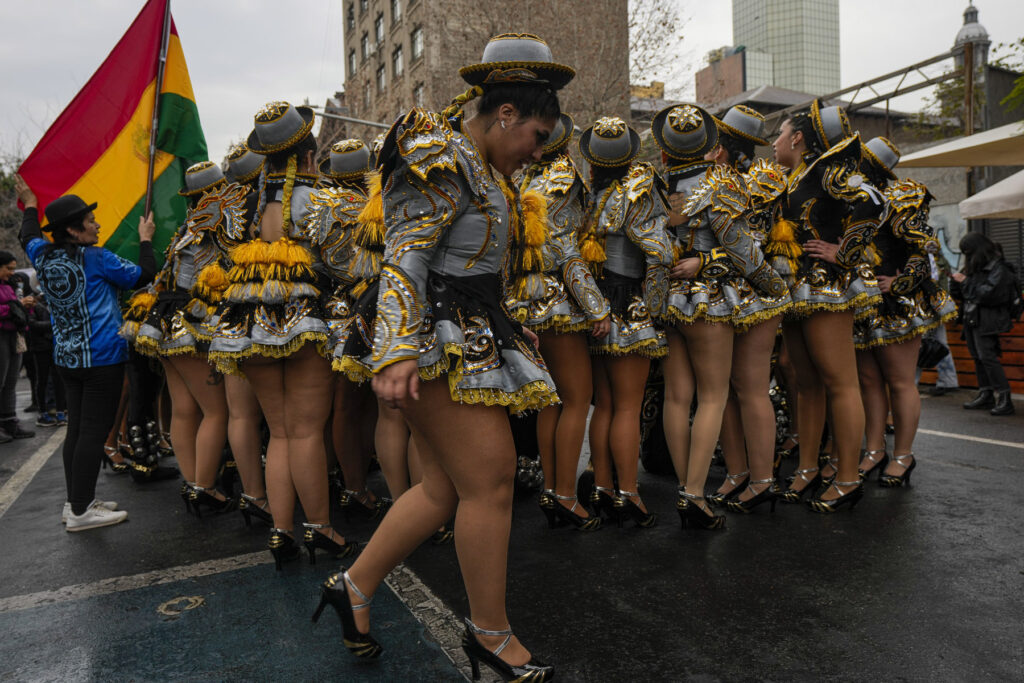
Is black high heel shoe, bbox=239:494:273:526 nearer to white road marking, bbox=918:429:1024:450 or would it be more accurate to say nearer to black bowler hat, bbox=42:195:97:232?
black bowler hat, bbox=42:195:97:232

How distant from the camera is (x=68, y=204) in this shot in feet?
14.7

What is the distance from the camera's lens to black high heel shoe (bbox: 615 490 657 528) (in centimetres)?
414

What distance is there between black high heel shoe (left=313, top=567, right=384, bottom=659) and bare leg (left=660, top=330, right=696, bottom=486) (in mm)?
2178

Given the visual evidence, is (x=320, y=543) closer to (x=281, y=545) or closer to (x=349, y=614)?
(x=281, y=545)

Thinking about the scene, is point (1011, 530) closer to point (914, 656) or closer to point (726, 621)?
point (914, 656)

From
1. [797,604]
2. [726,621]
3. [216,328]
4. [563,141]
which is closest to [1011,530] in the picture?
[797,604]

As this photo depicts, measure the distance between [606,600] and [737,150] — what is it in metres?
2.81

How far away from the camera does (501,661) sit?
238 centimetres

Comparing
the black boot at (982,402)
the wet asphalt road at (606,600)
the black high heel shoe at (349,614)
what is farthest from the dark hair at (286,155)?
the black boot at (982,402)

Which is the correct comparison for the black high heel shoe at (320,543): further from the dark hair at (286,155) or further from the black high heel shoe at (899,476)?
the black high heel shoe at (899,476)

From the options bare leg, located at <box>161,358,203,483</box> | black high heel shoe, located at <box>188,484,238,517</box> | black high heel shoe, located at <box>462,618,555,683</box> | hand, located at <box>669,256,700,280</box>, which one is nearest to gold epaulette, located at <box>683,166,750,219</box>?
hand, located at <box>669,256,700,280</box>

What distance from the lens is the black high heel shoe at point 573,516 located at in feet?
13.5

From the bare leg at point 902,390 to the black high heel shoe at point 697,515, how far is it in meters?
1.64

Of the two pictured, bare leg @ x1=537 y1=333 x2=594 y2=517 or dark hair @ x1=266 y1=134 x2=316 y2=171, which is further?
bare leg @ x1=537 y1=333 x2=594 y2=517
